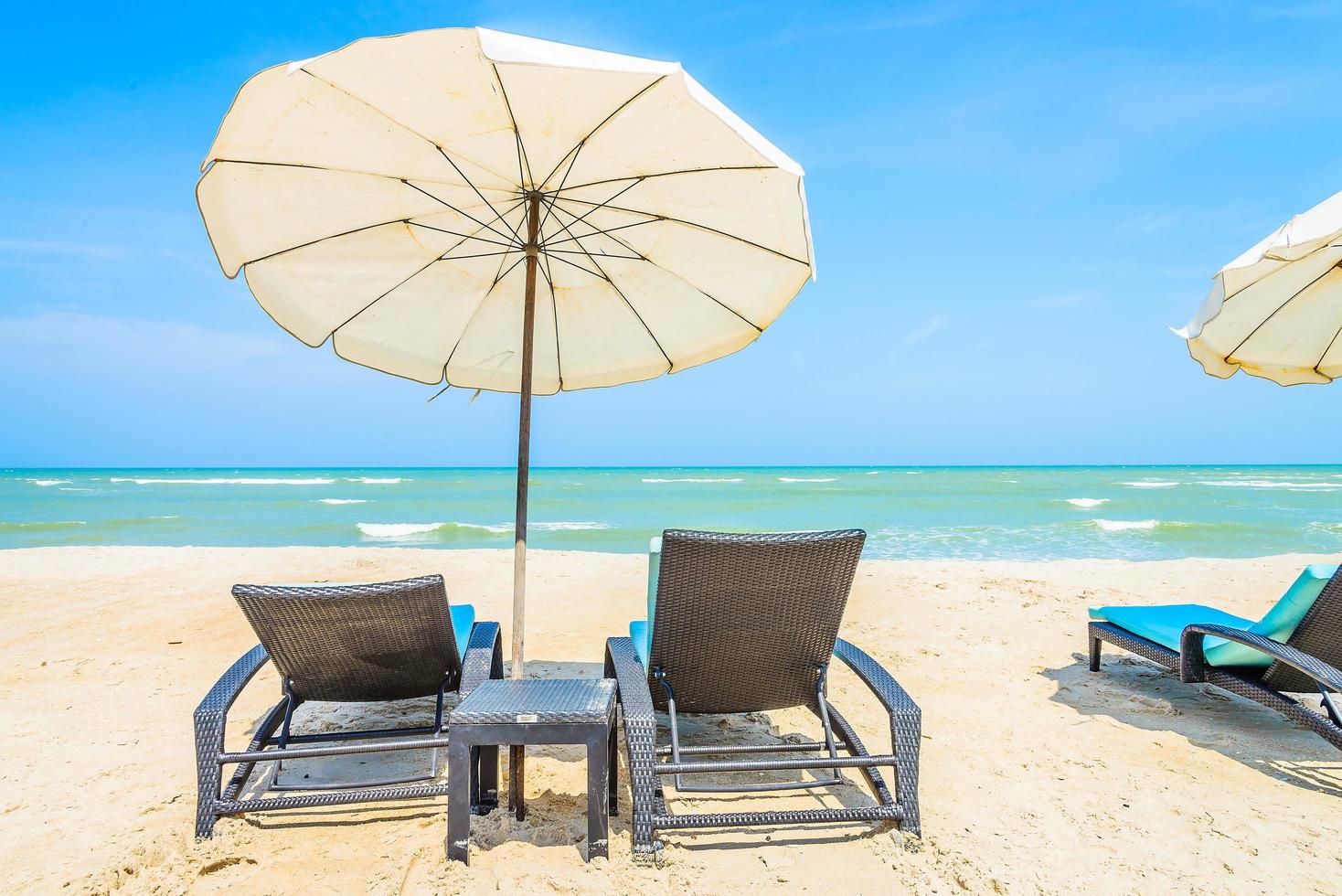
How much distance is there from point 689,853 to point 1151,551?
1206 cm

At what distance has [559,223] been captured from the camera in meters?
3.60

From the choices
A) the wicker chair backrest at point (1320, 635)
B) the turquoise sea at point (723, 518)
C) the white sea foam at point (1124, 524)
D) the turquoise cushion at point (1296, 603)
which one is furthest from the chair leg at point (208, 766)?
the white sea foam at point (1124, 524)

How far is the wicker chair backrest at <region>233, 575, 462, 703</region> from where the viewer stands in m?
2.65

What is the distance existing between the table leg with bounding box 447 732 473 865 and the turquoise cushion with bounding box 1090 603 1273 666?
3.40 m

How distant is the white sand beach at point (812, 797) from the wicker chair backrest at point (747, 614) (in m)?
0.46

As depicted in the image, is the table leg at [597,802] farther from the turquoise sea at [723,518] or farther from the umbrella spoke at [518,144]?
the turquoise sea at [723,518]

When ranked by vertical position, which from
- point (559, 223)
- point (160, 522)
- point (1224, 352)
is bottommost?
point (160, 522)

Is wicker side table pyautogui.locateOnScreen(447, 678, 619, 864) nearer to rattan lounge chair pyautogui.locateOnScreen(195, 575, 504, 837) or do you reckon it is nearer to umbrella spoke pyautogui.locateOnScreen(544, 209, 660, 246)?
rattan lounge chair pyautogui.locateOnScreen(195, 575, 504, 837)

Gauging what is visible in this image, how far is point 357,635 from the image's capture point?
109 inches

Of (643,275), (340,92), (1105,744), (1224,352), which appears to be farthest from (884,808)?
(1224,352)

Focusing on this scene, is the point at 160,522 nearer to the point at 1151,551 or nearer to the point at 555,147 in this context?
the point at 555,147

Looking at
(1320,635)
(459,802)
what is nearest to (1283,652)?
(1320,635)

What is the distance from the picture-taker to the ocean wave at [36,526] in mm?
14984

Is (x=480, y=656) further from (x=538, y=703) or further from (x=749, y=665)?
(x=749, y=665)
